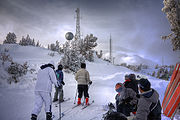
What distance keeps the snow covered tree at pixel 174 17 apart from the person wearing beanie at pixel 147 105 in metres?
9.77

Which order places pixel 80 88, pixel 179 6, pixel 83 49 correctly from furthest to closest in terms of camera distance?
pixel 83 49, pixel 179 6, pixel 80 88

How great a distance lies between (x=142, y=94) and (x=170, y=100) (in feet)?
12.4

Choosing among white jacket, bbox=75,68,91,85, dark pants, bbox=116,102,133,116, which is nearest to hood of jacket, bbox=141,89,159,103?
dark pants, bbox=116,102,133,116

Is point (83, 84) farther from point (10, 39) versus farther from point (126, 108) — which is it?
point (10, 39)

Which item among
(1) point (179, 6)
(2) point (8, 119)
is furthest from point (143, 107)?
(1) point (179, 6)

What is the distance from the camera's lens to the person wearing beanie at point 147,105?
7.76ft

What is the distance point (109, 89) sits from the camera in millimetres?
9898

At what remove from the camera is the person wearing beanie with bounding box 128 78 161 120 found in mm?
2365

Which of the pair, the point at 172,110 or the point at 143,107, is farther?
the point at 172,110

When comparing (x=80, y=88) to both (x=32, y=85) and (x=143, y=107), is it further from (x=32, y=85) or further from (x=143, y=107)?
(x=32, y=85)

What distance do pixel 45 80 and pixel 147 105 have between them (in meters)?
3.17

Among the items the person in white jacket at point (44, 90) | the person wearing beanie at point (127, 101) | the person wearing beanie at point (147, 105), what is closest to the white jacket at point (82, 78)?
the person in white jacket at point (44, 90)

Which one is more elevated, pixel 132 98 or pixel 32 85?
pixel 132 98

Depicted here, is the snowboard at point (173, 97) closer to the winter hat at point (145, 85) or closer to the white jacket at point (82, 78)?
the winter hat at point (145, 85)
